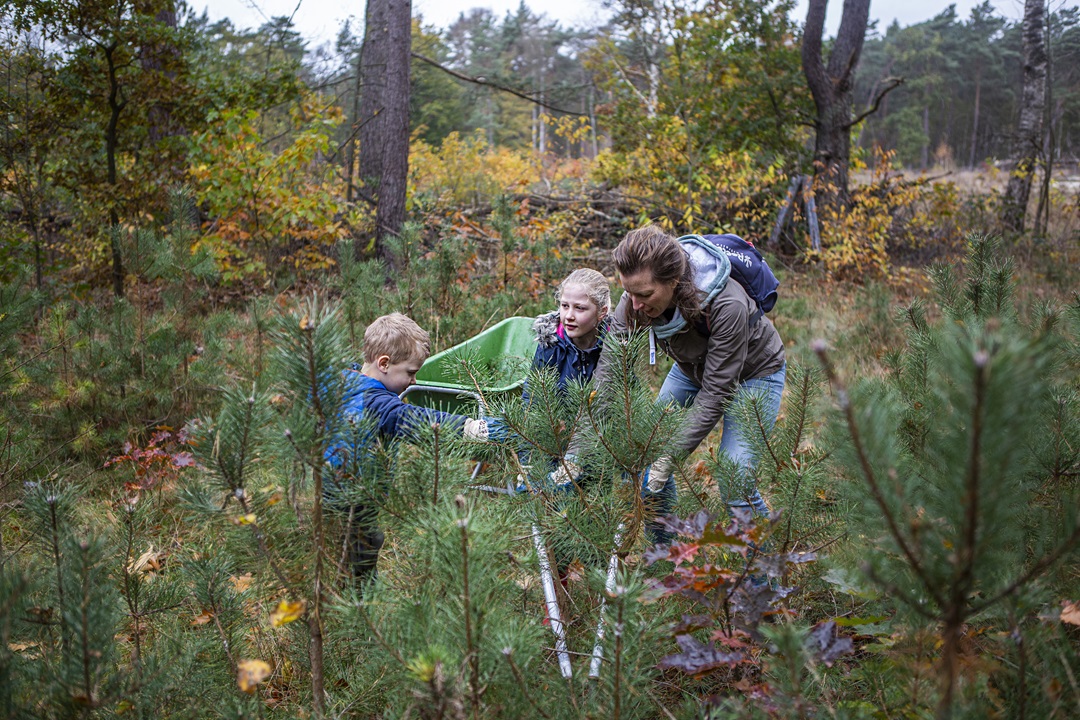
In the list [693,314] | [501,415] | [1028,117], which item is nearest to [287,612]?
[501,415]

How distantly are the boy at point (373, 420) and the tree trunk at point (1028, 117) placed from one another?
9418mm

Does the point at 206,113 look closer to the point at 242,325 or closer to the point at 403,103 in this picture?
the point at 242,325

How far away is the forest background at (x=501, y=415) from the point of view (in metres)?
1.17

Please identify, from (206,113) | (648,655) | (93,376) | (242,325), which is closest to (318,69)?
(206,113)

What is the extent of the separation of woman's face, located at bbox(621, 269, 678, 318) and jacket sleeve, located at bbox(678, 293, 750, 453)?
18cm

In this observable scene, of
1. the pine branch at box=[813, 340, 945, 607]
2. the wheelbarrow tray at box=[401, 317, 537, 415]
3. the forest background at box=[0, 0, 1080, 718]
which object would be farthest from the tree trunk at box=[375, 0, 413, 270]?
the pine branch at box=[813, 340, 945, 607]

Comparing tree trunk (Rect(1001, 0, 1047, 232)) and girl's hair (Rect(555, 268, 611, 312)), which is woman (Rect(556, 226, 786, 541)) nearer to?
girl's hair (Rect(555, 268, 611, 312))

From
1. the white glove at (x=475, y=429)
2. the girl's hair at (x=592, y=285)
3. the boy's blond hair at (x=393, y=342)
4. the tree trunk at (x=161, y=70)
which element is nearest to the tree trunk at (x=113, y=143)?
the tree trunk at (x=161, y=70)

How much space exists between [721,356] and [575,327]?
0.60 m

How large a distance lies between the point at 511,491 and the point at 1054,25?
12.8 meters

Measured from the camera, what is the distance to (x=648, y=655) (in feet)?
5.09

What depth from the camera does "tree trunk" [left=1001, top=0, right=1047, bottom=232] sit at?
925 cm

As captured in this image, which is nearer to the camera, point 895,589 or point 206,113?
point 895,589

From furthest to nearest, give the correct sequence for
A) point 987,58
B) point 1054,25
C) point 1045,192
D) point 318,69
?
1. point 987,58
2. point 1054,25
3. point 318,69
4. point 1045,192
